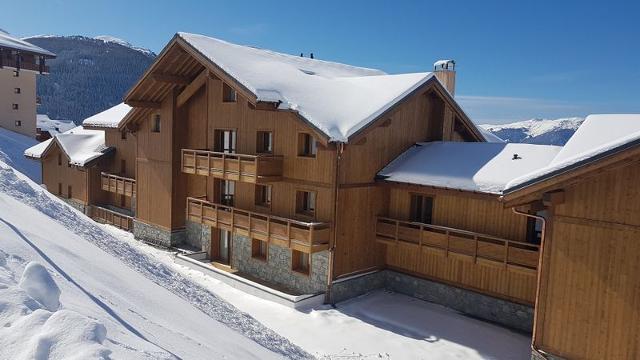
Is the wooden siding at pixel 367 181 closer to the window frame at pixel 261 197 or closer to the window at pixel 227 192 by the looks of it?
the window frame at pixel 261 197

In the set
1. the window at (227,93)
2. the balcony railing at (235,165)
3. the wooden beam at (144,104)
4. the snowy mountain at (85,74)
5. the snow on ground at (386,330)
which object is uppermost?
the snowy mountain at (85,74)

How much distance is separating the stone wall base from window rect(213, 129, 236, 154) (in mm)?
7960

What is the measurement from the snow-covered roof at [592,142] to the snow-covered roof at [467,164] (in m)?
2.69

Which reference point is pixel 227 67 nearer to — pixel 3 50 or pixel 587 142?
pixel 587 142

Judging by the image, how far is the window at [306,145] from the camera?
18083mm

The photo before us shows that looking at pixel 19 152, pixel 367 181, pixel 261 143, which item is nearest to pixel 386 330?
pixel 367 181

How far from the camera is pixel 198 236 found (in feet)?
78.8

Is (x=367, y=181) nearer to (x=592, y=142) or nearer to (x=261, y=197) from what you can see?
(x=261, y=197)

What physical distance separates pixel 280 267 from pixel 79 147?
20598 millimetres

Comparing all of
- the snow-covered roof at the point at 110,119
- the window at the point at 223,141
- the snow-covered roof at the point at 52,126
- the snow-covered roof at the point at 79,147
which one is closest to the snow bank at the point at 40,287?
the window at the point at 223,141

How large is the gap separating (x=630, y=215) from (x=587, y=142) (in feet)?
7.02

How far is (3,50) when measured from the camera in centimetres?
4569

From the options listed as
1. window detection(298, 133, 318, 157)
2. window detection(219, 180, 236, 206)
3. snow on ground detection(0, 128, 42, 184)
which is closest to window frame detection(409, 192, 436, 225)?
window detection(298, 133, 318, 157)

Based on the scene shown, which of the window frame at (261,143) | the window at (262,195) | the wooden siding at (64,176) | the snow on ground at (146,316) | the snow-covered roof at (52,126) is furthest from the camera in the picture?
the snow-covered roof at (52,126)
